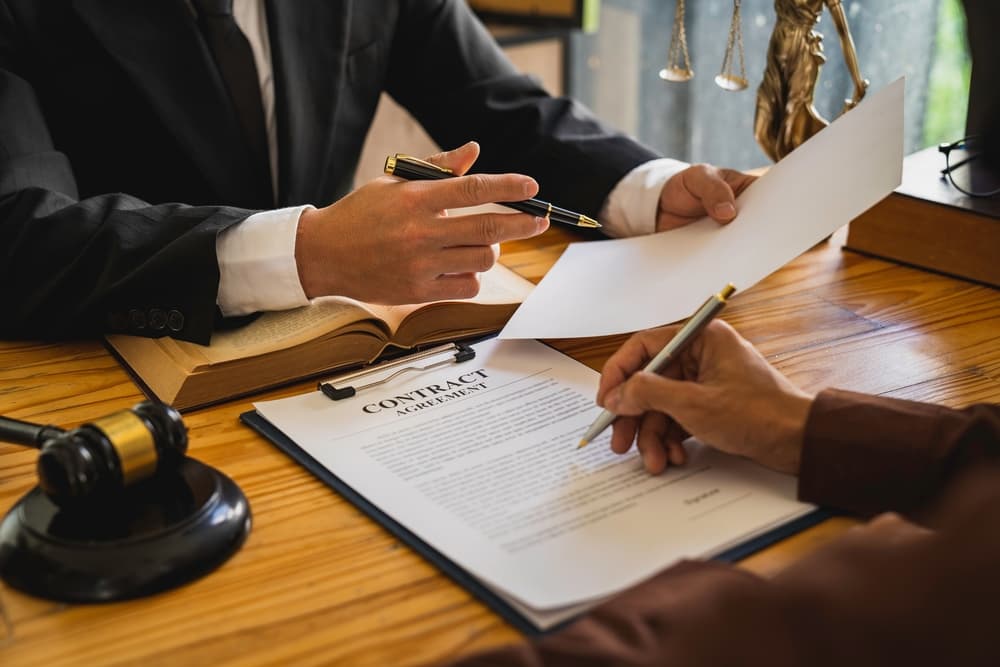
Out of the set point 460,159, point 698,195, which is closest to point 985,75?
point 698,195

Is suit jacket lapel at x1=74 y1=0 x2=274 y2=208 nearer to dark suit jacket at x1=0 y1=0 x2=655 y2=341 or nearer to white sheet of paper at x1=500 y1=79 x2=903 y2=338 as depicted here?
dark suit jacket at x1=0 y1=0 x2=655 y2=341

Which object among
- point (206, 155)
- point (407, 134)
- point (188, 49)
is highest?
point (188, 49)

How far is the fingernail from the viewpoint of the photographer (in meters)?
1.27

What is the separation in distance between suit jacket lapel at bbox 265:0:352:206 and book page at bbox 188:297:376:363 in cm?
53

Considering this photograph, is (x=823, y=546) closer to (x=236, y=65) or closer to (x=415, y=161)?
(x=415, y=161)

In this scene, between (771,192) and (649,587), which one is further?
(771,192)

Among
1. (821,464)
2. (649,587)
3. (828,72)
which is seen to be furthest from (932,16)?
(649,587)

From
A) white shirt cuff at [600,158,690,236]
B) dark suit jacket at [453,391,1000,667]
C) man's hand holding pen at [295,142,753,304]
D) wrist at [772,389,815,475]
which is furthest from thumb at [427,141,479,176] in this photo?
dark suit jacket at [453,391,1000,667]

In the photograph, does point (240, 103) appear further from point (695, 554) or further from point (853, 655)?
point (853, 655)

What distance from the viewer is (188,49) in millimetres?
1458

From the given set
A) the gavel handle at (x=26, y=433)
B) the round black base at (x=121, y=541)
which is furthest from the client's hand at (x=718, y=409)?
the gavel handle at (x=26, y=433)

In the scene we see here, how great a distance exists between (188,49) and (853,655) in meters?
1.22

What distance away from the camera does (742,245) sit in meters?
1.19

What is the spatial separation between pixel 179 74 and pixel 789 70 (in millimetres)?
842
